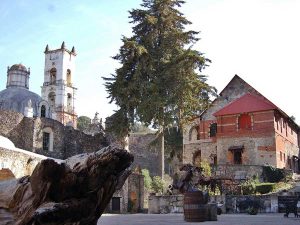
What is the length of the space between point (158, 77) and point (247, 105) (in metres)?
12.5

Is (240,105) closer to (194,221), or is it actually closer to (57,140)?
(57,140)

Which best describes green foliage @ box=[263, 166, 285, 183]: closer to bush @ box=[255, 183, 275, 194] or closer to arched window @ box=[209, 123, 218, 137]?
bush @ box=[255, 183, 275, 194]

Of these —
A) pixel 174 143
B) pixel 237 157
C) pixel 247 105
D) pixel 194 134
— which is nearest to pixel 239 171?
pixel 237 157

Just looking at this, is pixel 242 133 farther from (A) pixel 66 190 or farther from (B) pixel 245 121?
(A) pixel 66 190

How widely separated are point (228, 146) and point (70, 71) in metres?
36.8

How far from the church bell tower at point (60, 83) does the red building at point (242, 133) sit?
90.3 ft

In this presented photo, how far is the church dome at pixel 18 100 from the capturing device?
48656 mm

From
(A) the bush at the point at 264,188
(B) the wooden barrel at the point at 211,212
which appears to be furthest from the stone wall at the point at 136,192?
(B) the wooden barrel at the point at 211,212

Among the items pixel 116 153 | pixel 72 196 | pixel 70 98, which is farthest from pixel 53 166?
pixel 70 98

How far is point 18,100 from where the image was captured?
49.7 metres

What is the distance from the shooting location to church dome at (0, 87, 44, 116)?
4866 cm

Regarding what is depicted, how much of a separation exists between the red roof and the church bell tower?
103 ft

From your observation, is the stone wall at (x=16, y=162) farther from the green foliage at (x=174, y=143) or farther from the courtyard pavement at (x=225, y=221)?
the green foliage at (x=174, y=143)

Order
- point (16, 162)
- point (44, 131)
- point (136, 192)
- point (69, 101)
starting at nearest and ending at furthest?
point (16, 162) → point (136, 192) → point (44, 131) → point (69, 101)
